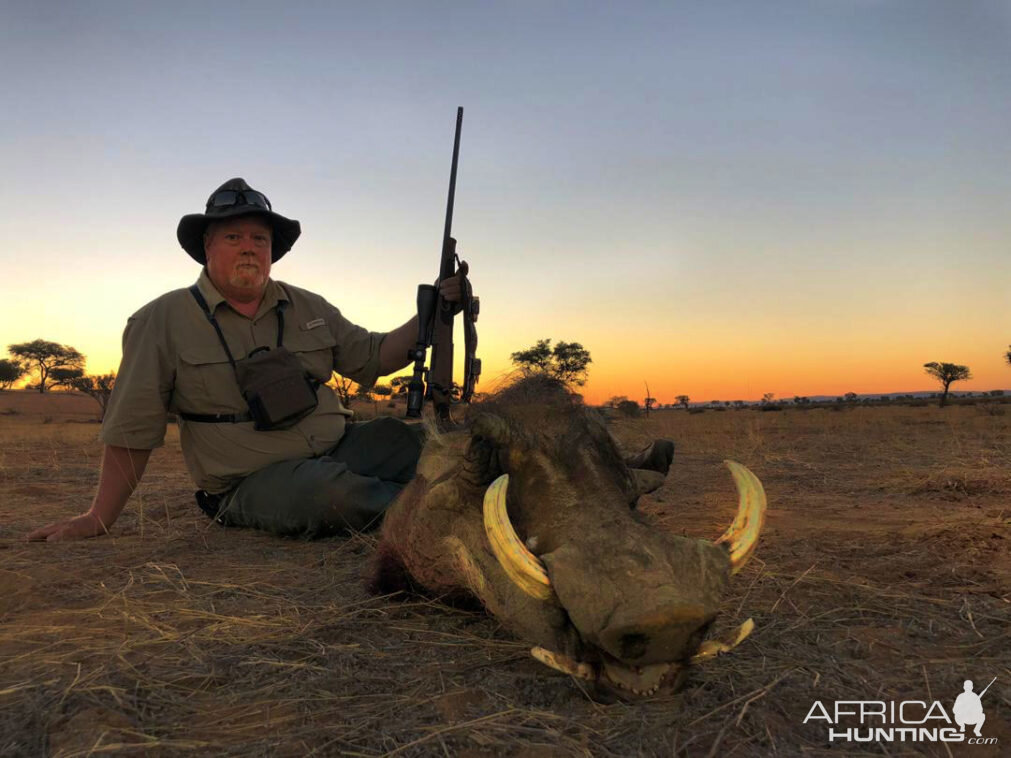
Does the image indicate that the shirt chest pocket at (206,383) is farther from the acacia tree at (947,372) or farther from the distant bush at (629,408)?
the acacia tree at (947,372)

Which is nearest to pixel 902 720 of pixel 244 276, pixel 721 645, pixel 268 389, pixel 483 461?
pixel 721 645

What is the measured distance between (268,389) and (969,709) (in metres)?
3.49

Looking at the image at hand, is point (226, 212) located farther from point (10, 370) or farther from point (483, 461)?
point (10, 370)

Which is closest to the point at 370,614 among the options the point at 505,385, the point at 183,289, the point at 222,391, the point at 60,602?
the point at 505,385

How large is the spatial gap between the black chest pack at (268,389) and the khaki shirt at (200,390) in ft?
0.13

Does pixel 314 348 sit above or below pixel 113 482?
above

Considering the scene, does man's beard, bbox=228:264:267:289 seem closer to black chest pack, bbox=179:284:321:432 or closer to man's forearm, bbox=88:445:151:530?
black chest pack, bbox=179:284:321:432

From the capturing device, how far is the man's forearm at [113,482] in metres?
3.70

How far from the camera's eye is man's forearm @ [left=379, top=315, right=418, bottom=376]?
4609mm

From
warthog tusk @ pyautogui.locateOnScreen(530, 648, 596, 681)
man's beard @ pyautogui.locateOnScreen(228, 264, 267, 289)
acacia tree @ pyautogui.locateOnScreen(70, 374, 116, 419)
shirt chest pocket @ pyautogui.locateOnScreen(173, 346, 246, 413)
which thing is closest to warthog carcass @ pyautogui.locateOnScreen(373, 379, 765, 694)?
warthog tusk @ pyautogui.locateOnScreen(530, 648, 596, 681)

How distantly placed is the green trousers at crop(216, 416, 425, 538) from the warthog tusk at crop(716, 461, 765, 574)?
2.39m

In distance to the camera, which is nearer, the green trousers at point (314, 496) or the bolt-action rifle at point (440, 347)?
the green trousers at point (314, 496)

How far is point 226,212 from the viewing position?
4.01 meters

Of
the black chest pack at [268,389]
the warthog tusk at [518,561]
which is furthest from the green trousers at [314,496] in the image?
the warthog tusk at [518,561]
